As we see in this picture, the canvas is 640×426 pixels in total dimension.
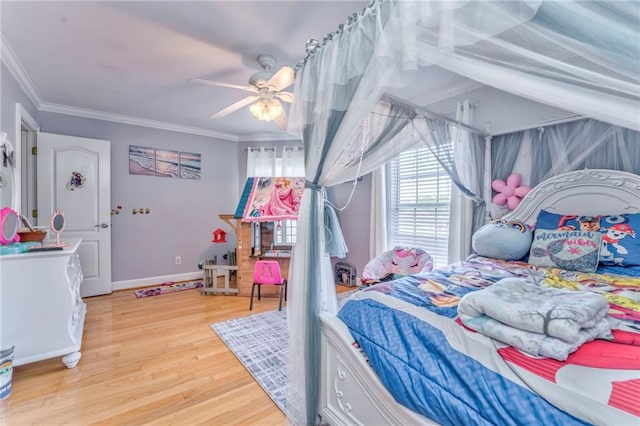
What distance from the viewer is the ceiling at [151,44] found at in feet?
6.37

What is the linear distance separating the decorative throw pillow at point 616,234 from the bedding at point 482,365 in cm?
34

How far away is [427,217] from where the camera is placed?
3.48m

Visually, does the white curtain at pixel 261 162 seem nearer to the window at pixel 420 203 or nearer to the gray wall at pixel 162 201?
the gray wall at pixel 162 201

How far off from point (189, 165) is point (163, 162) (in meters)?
0.38

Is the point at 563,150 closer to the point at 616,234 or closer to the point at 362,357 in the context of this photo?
the point at 616,234

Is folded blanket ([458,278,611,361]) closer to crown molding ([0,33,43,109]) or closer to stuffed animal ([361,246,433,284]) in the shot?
stuffed animal ([361,246,433,284])

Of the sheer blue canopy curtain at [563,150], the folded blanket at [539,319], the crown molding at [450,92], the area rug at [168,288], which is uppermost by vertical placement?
the crown molding at [450,92]

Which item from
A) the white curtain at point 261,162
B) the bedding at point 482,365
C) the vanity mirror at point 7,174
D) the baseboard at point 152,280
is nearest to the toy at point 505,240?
the bedding at point 482,365

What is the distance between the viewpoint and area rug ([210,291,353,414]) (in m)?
2.03

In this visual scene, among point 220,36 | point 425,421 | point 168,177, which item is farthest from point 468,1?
point 168,177

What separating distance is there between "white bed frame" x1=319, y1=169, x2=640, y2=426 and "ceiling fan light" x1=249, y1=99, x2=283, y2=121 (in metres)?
1.88

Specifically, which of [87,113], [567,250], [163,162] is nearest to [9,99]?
[87,113]

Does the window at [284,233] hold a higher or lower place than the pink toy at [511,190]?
lower

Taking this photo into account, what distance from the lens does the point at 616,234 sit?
1.85 metres
